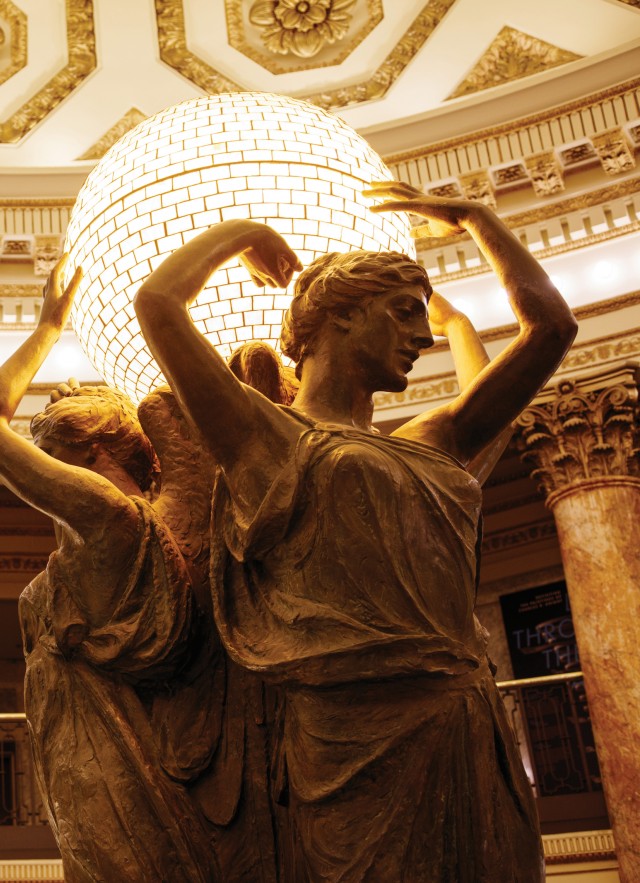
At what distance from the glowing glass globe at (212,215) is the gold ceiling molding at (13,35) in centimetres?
995

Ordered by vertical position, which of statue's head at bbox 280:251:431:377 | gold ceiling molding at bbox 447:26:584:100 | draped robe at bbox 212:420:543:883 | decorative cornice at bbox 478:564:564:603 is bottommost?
draped robe at bbox 212:420:543:883

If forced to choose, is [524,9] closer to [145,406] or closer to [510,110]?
[510,110]

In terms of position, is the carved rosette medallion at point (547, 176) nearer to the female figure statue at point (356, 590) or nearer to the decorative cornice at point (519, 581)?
the decorative cornice at point (519, 581)

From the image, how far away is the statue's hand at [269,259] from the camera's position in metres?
2.30

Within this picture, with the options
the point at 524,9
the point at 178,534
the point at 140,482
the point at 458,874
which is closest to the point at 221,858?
the point at 458,874

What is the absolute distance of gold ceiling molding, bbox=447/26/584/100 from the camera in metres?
11.4

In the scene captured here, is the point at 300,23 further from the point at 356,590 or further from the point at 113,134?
the point at 356,590

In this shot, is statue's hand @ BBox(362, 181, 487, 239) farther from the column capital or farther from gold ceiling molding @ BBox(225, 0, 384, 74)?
gold ceiling molding @ BBox(225, 0, 384, 74)

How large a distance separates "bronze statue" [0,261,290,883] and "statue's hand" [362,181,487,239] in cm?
87

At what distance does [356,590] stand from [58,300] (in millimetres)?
1037

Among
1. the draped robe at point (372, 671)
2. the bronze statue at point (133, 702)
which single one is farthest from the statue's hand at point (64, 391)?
the draped robe at point (372, 671)

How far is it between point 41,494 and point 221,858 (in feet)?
2.32

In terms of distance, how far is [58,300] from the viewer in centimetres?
257

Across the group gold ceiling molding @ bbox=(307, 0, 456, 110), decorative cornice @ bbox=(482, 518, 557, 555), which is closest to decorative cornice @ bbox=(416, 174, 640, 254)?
gold ceiling molding @ bbox=(307, 0, 456, 110)
